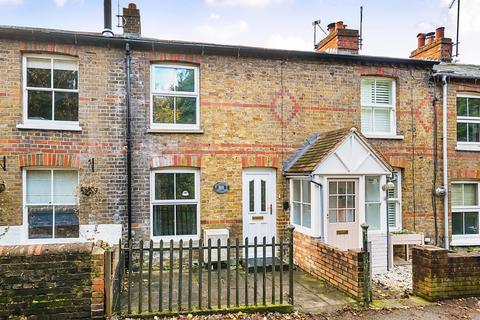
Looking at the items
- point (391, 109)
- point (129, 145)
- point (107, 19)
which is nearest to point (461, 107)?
point (391, 109)

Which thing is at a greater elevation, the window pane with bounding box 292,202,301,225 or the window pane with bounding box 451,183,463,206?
the window pane with bounding box 451,183,463,206

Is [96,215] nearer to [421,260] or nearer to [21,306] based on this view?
[21,306]

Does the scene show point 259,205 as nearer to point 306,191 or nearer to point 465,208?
point 306,191

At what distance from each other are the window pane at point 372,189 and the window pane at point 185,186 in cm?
468

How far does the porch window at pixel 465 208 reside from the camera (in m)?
11.6

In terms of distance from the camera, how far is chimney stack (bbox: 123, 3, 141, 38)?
9.86 meters

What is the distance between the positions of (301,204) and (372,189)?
195cm

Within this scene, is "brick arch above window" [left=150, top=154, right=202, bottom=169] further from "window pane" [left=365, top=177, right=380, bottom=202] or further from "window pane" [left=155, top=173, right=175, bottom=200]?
"window pane" [left=365, top=177, right=380, bottom=202]

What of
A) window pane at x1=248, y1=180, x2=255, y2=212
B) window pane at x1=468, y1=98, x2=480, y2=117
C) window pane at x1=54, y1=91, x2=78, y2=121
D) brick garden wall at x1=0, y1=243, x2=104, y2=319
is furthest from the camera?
window pane at x1=468, y1=98, x2=480, y2=117

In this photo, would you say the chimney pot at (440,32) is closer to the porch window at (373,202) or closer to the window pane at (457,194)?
the window pane at (457,194)

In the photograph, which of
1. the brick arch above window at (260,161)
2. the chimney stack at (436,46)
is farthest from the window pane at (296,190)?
the chimney stack at (436,46)

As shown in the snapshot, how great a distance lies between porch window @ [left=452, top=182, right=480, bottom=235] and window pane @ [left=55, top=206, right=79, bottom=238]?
36.9 feet

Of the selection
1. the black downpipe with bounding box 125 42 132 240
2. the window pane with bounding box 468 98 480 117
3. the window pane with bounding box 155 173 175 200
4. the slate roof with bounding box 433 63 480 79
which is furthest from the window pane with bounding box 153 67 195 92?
the window pane with bounding box 468 98 480 117

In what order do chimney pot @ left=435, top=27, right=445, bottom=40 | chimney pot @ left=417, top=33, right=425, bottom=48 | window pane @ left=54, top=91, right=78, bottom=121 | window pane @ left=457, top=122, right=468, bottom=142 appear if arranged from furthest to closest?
chimney pot @ left=417, top=33, right=425, bottom=48, chimney pot @ left=435, top=27, right=445, bottom=40, window pane @ left=457, top=122, right=468, bottom=142, window pane @ left=54, top=91, right=78, bottom=121
